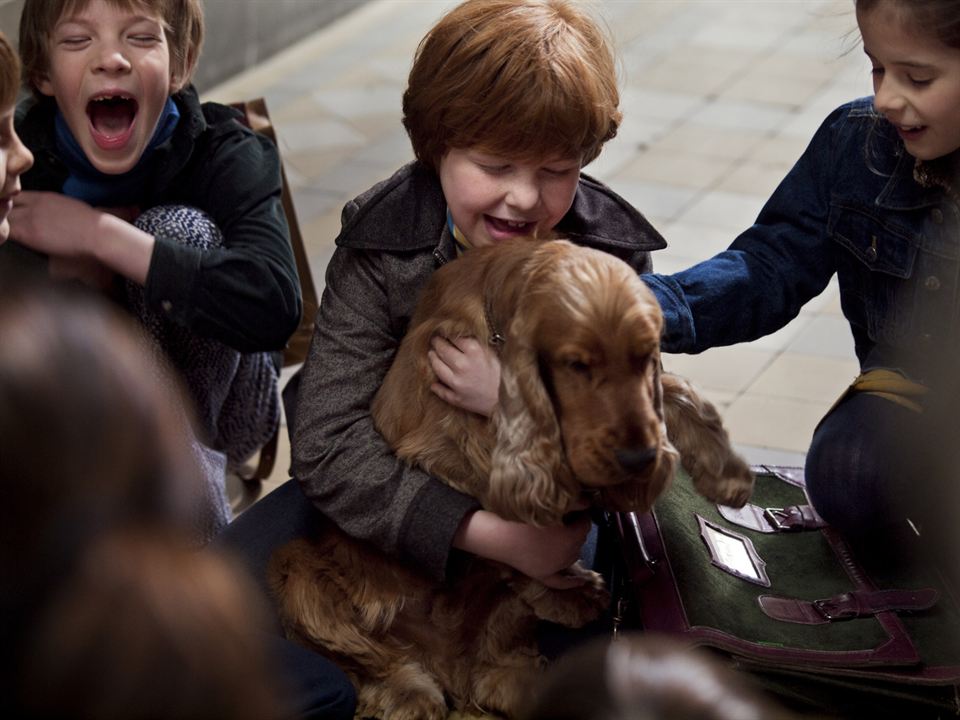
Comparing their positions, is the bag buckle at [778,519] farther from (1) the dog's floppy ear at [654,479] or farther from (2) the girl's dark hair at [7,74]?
(2) the girl's dark hair at [7,74]

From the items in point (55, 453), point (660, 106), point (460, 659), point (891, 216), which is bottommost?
point (660, 106)

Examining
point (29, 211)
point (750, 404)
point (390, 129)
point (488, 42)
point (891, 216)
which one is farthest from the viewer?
point (390, 129)

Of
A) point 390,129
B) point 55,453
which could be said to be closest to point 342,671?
point 55,453

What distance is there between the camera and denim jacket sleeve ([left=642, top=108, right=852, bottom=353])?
2701 millimetres

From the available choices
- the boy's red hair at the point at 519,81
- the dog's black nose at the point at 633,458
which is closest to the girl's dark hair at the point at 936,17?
the boy's red hair at the point at 519,81

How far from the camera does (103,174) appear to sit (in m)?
3.03

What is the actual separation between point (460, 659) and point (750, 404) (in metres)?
2.09

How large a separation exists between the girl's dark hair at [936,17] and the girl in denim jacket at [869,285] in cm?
11

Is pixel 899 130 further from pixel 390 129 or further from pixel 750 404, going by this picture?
pixel 390 129

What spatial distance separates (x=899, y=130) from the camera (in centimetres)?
248

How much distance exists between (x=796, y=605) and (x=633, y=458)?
659 mm

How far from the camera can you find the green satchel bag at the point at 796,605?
88.9 inches

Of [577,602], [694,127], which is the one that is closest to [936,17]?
[577,602]

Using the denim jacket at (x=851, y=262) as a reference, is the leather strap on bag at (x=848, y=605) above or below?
below
